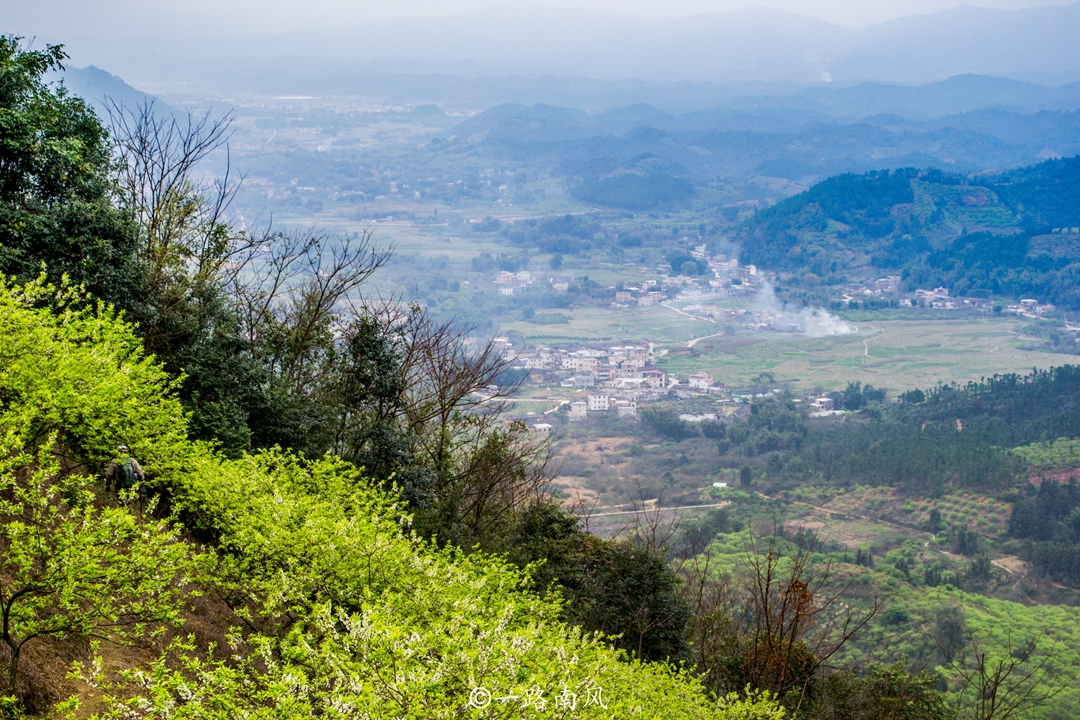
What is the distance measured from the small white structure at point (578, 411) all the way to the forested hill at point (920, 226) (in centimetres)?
6197

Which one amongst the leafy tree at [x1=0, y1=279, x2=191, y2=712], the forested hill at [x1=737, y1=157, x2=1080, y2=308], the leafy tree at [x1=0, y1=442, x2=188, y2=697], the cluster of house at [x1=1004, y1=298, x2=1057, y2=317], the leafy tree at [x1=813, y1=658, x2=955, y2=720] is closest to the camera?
the leafy tree at [x1=0, y1=442, x2=188, y2=697]

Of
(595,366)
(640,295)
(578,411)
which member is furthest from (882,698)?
(640,295)

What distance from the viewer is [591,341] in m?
87.7

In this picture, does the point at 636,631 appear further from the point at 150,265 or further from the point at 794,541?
the point at 794,541

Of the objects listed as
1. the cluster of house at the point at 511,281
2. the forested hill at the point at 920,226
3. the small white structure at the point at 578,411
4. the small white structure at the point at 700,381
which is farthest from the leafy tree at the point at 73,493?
the forested hill at the point at 920,226

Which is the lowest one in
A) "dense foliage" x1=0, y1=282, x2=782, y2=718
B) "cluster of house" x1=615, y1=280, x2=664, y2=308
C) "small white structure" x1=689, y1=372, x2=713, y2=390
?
"small white structure" x1=689, y1=372, x2=713, y2=390

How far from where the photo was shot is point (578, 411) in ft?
214

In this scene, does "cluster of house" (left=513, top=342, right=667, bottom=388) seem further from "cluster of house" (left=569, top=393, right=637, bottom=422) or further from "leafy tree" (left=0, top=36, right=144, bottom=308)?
"leafy tree" (left=0, top=36, right=144, bottom=308)

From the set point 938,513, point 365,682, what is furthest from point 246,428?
point 938,513

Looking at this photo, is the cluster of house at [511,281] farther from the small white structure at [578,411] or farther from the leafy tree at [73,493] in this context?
the leafy tree at [73,493]

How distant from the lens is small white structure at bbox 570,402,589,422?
2522 inches

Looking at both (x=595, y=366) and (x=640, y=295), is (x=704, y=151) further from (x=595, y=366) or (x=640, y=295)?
(x=595, y=366)

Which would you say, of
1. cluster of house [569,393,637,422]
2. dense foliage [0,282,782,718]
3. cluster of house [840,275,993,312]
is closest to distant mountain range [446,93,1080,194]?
cluster of house [840,275,993,312]

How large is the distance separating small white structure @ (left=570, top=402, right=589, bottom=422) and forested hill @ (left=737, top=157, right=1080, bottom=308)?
62.0 meters
